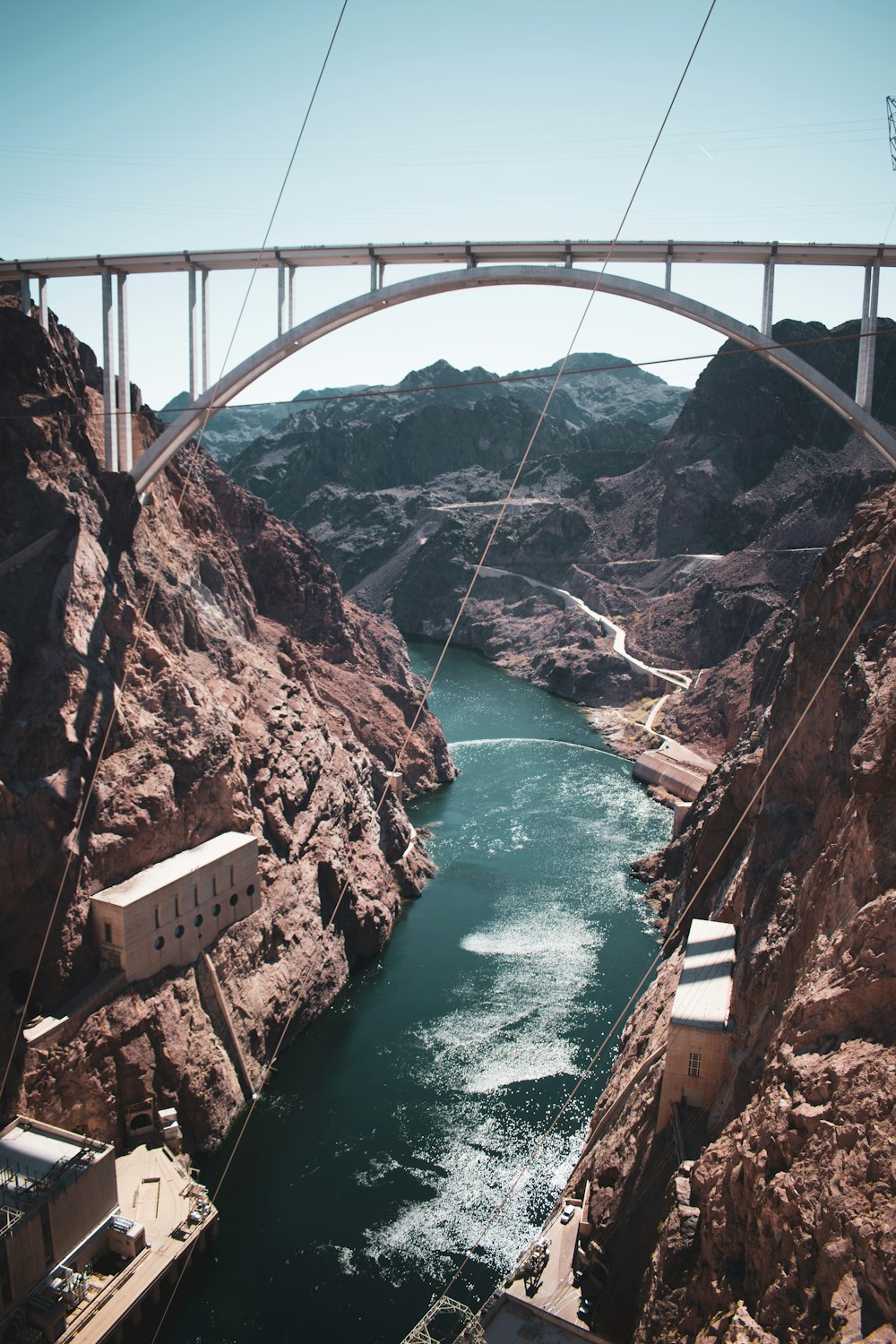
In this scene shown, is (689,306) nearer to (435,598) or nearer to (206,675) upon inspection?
(206,675)

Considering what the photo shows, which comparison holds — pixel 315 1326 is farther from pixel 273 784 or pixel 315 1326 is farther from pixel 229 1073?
pixel 273 784

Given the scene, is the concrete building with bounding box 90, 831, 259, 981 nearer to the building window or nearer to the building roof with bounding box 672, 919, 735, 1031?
the building window

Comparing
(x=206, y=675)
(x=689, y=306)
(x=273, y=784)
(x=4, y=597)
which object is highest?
(x=689, y=306)

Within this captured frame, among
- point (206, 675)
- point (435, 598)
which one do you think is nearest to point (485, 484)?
point (435, 598)

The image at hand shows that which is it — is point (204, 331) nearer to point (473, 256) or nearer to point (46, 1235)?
point (473, 256)

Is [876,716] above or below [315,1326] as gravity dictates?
above

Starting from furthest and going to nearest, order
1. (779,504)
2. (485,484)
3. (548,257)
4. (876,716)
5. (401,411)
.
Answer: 1. (401,411)
2. (485,484)
3. (779,504)
4. (548,257)
5. (876,716)

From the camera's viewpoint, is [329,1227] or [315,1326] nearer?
[315,1326]

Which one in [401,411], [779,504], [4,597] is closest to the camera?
[4,597]

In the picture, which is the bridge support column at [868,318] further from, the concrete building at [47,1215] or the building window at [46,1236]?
the building window at [46,1236]

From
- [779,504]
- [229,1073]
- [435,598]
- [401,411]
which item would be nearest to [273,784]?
[229,1073]
